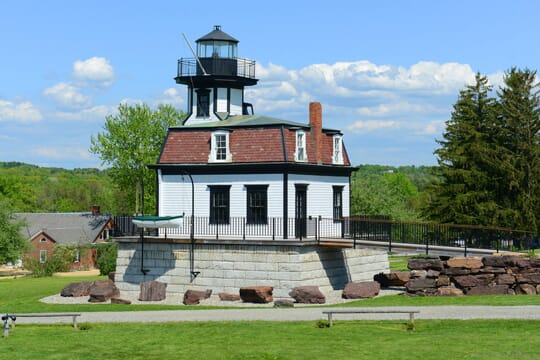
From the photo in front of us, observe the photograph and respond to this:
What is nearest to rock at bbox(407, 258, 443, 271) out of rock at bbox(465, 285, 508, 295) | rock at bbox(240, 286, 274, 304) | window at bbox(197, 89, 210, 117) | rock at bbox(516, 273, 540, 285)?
rock at bbox(465, 285, 508, 295)

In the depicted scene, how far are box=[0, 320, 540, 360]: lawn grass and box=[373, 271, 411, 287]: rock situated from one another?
11.7 meters

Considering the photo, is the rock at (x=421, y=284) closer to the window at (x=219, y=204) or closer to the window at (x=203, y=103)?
the window at (x=219, y=204)

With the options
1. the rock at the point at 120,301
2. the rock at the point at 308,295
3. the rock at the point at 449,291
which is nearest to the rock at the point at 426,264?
the rock at the point at 449,291

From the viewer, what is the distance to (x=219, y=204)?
38.4 m

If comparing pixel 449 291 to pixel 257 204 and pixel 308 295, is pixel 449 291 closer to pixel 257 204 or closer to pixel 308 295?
pixel 308 295

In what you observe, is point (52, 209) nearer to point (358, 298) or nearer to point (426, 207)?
point (426, 207)

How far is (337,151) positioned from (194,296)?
1077 cm

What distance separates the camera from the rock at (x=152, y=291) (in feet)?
116

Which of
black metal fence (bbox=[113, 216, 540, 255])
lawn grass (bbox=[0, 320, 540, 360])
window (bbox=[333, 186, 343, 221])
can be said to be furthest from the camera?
window (bbox=[333, 186, 343, 221])

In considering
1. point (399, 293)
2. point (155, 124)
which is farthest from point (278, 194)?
point (155, 124)

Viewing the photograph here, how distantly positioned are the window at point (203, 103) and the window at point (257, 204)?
8.14m

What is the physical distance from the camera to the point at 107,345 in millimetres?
21766

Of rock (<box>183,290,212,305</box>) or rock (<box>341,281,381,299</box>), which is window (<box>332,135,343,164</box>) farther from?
rock (<box>183,290,212,305</box>)

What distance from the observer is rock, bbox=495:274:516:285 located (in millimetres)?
31469
